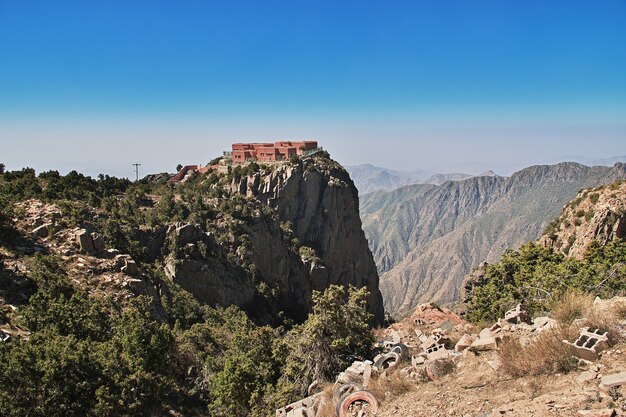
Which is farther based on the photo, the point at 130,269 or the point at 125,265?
the point at 130,269

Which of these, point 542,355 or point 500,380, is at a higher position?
point 542,355

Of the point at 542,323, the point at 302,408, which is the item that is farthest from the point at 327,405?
the point at 542,323

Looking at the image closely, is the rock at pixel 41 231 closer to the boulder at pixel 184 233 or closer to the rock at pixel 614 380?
the boulder at pixel 184 233

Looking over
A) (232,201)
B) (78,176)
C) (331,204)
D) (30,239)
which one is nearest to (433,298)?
(331,204)

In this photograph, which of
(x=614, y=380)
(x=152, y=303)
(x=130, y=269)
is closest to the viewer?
(x=614, y=380)

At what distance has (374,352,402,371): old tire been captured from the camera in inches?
586

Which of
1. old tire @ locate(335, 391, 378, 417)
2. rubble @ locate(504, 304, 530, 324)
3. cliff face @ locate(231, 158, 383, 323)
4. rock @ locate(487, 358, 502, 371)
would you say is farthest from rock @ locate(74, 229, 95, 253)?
cliff face @ locate(231, 158, 383, 323)

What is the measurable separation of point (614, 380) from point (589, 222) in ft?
135

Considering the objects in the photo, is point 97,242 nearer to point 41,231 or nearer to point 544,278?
point 41,231

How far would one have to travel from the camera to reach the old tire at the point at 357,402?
11.8 m

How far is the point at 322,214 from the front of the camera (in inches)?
2854

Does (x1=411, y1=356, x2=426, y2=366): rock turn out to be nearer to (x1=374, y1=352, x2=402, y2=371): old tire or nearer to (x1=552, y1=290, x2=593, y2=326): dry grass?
(x1=374, y1=352, x2=402, y2=371): old tire

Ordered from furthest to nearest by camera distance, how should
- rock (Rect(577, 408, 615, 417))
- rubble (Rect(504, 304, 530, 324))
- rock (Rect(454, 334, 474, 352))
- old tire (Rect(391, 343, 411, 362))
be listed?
rubble (Rect(504, 304, 530, 324)), old tire (Rect(391, 343, 411, 362)), rock (Rect(454, 334, 474, 352)), rock (Rect(577, 408, 615, 417))

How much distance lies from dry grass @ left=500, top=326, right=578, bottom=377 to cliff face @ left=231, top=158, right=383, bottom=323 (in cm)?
5024
